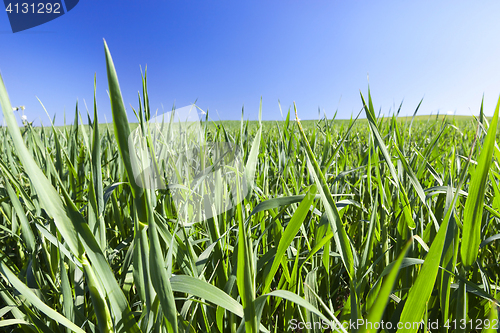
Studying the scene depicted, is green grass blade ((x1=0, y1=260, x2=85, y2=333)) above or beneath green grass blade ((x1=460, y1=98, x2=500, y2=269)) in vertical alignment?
beneath

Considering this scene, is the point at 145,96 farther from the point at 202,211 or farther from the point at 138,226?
the point at 202,211

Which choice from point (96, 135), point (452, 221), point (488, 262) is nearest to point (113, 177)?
point (96, 135)

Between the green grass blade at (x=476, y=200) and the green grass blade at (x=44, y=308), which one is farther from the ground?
the green grass blade at (x=476, y=200)

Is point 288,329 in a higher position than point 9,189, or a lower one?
lower

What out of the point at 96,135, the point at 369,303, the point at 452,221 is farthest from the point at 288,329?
the point at 96,135

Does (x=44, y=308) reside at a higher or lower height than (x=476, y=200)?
lower

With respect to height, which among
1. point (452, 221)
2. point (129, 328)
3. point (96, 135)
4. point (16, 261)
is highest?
point (96, 135)

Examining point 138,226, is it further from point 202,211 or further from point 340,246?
point 202,211

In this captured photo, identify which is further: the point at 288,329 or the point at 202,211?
the point at 202,211

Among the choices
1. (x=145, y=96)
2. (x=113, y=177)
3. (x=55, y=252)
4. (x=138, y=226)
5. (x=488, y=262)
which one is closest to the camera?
(x=138, y=226)

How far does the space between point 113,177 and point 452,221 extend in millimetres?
860

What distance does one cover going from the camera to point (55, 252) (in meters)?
0.45

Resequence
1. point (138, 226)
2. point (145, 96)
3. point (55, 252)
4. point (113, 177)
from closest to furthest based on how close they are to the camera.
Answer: point (138, 226) → point (145, 96) → point (55, 252) → point (113, 177)

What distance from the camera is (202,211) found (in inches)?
24.1
